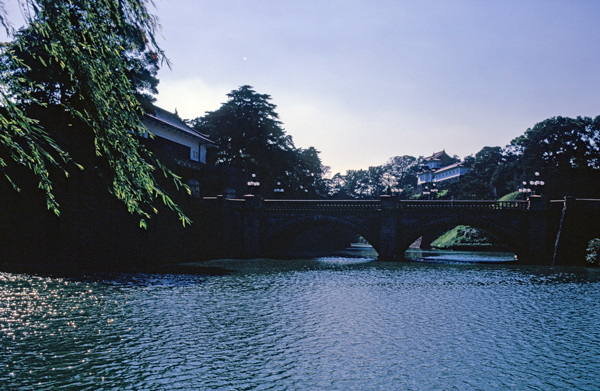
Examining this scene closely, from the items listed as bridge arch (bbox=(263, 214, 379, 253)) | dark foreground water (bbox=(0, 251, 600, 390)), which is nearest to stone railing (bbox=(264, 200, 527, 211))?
bridge arch (bbox=(263, 214, 379, 253))

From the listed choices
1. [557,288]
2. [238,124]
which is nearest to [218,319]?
[557,288]

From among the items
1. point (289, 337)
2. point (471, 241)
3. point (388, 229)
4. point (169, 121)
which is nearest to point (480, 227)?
point (388, 229)

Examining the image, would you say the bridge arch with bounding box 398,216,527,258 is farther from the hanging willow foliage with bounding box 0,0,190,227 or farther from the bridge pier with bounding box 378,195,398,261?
the hanging willow foliage with bounding box 0,0,190,227

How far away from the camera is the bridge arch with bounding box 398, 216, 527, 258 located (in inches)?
1469

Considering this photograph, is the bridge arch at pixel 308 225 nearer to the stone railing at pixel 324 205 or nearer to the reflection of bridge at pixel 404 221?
the reflection of bridge at pixel 404 221

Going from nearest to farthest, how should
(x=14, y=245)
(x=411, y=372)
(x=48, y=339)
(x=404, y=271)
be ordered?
1. (x=411, y=372)
2. (x=48, y=339)
3. (x=14, y=245)
4. (x=404, y=271)

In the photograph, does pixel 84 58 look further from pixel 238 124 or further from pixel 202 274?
pixel 238 124

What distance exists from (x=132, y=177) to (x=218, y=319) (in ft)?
27.1

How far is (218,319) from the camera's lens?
14164 millimetres

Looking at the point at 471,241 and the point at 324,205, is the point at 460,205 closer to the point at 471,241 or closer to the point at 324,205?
the point at 324,205

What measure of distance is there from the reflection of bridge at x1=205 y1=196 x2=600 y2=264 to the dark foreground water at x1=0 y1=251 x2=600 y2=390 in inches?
641

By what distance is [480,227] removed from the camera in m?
38.6

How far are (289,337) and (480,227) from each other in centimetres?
3101

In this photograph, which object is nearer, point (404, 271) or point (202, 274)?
point (202, 274)
